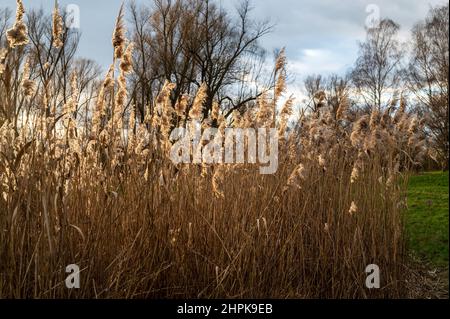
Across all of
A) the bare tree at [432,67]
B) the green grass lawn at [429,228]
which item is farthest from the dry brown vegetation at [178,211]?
the bare tree at [432,67]

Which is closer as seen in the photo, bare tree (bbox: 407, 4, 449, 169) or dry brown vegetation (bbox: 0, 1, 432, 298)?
dry brown vegetation (bbox: 0, 1, 432, 298)

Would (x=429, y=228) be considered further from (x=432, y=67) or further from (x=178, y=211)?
(x=432, y=67)

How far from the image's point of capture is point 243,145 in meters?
3.48

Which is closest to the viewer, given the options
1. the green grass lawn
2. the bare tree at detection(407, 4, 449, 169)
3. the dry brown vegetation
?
the dry brown vegetation

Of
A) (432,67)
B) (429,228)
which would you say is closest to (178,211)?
(429,228)

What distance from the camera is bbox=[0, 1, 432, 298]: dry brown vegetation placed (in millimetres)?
2240

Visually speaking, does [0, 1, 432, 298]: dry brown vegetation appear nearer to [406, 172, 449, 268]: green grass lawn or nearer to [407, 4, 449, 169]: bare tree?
[406, 172, 449, 268]: green grass lawn

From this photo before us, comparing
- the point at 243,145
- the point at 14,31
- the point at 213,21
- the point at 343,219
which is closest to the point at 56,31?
the point at 14,31

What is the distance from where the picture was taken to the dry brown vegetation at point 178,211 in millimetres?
2240

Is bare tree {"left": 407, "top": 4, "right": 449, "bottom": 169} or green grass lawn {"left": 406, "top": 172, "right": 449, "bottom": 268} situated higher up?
bare tree {"left": 407, "top": 4, "right": 449, "bottom": 169}

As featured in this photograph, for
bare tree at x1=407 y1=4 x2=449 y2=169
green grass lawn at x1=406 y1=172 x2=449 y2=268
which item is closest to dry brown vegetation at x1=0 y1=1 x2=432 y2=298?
green grass lawn at x1=406 y1=172 x2=449 y2=268

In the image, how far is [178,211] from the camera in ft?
9.14

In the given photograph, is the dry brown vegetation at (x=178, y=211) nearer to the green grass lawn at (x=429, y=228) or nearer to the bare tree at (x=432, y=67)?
the green grass lawn at (x=429, y=228)

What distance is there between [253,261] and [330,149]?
4.30 feet
